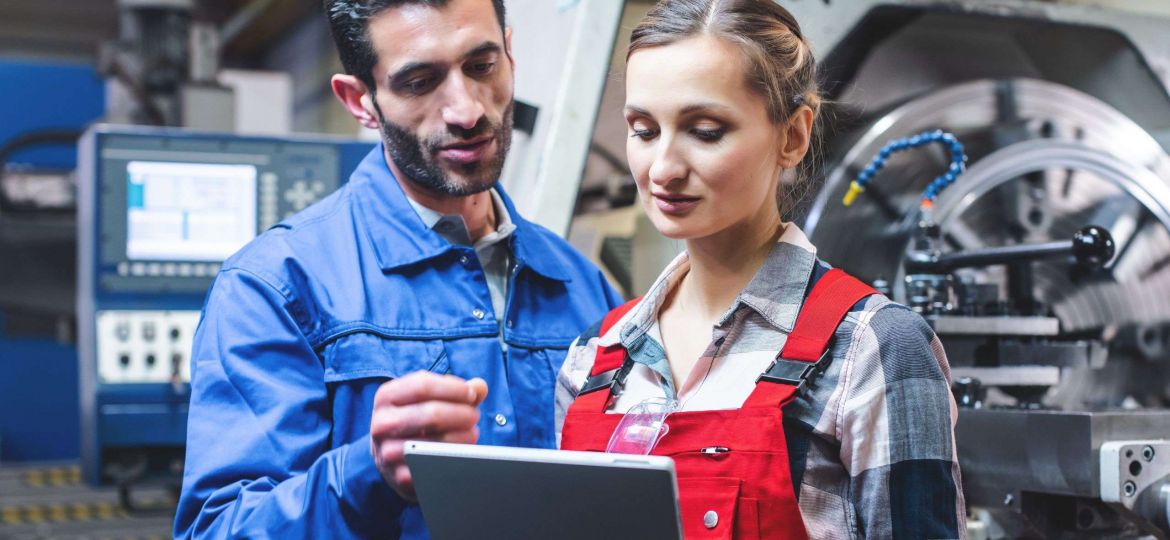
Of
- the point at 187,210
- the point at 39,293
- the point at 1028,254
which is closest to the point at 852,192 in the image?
the point at 1028,254

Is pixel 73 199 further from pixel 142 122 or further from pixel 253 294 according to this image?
pixel 253 294

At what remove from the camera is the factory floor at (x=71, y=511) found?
3.70m

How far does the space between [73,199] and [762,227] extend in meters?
4.37

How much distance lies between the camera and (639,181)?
43.1 inches

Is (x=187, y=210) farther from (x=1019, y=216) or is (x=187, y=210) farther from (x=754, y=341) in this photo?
(x=754, y=341)

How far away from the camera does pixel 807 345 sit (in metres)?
1.00

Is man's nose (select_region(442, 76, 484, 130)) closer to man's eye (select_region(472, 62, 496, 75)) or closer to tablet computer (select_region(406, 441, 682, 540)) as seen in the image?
man's eye (select_region(472, 62, 496, 75))

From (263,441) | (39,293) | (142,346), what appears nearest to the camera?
(263,441)

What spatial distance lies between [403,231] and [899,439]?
2.20 feet

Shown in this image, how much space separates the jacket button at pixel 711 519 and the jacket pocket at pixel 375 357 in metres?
0.44

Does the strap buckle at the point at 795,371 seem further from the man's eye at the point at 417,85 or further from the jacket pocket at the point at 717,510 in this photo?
the man's eye at the point at 417,85

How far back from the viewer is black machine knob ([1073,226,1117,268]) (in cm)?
162

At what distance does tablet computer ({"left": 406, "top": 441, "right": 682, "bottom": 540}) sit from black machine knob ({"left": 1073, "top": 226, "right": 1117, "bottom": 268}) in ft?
3.34

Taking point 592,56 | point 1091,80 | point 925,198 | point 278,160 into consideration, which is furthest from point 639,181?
point 278,160
